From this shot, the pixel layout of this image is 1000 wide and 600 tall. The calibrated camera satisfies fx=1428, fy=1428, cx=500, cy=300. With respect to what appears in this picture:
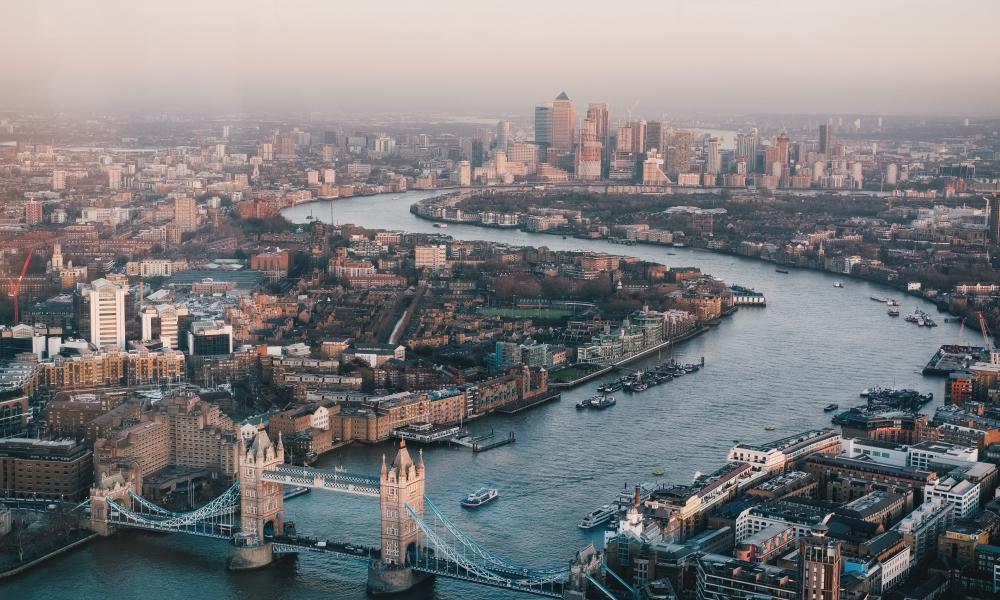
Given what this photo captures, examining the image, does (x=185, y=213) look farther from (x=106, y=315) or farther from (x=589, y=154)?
(x=589, y=154)

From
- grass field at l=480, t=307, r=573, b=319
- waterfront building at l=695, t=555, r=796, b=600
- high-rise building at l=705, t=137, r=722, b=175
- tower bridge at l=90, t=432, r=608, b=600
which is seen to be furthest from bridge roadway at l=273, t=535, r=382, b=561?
high-rise building at l=705, t=137, r=722, b=175

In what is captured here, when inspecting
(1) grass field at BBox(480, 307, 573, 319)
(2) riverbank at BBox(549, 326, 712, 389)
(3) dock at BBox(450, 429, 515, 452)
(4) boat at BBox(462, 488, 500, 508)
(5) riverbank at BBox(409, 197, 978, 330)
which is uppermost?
(4) boat at BBox(462, 488, 500, 508)

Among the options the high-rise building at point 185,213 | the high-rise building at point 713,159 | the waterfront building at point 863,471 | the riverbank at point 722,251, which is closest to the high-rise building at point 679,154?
the high-rise building at point 713,159

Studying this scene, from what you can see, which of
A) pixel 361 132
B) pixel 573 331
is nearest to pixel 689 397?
pixel 573 331

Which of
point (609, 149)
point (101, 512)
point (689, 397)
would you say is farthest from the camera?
point (609, 149)

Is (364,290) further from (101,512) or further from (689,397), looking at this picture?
(101,512)

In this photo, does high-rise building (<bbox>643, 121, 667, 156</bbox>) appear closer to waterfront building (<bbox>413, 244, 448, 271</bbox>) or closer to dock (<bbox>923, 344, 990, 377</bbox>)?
waterfront building (<bbox>413, 244, 448, 271</bbox>)

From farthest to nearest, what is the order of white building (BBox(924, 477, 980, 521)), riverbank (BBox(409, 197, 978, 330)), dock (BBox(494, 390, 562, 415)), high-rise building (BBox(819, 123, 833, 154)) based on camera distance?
high-rise building (BBox(819, 123, 833, 154)), riverbank (BBox(409, 197, 978, 330)), dock (BBox(494, 390, 562, 415)), white building (BBox(924, 477, 980, 521))
